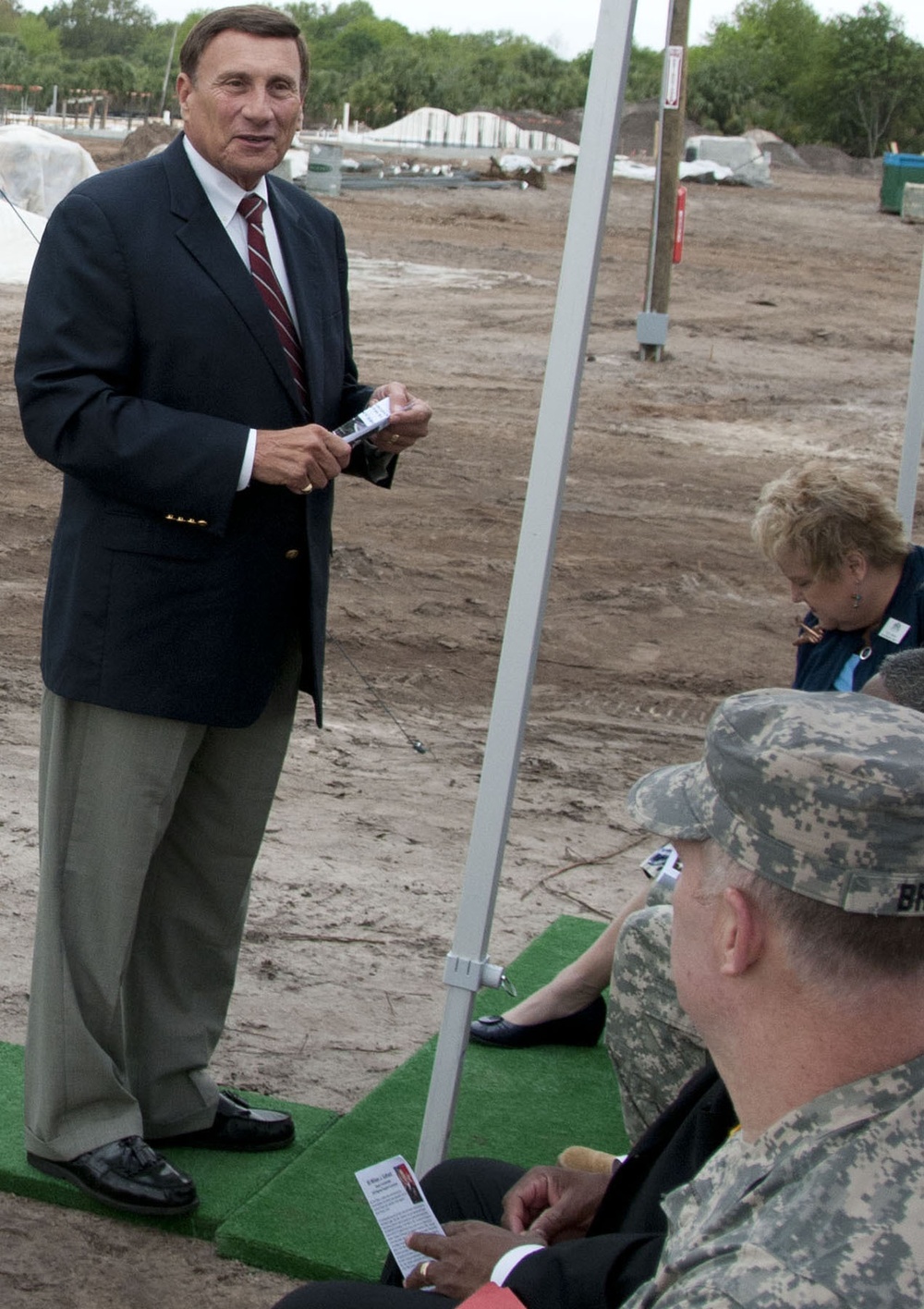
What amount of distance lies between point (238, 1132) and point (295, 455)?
1443 mm

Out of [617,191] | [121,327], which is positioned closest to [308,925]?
[121,327]

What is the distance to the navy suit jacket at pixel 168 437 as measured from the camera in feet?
9.23

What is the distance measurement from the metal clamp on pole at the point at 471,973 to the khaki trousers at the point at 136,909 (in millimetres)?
535

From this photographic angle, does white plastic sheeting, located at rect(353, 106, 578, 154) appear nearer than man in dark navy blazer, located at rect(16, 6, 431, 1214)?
No

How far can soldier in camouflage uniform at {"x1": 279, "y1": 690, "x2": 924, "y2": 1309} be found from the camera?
4.52 ft

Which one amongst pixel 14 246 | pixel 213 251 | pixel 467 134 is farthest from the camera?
pixel 467 134

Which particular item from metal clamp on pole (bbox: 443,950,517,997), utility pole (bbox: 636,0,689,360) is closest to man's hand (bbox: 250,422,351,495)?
metal clamp on pole (bbox: 443,950,517,997)

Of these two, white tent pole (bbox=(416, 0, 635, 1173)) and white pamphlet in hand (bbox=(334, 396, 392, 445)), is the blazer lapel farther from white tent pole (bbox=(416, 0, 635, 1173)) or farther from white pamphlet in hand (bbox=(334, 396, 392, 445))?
white tent pole (bbox=(416, 0, 635, 1173))

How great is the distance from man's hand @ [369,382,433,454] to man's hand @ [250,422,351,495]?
0.73ft

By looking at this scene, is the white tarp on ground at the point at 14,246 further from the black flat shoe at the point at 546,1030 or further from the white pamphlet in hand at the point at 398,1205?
the white pamphlet in hand at the point at 398,1205

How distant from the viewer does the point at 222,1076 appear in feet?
12.4

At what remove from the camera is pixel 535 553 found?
283 cm

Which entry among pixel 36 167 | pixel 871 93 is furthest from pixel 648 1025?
pixel 871 93

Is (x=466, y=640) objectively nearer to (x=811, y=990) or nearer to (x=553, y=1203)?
(x=553, y=1203)
